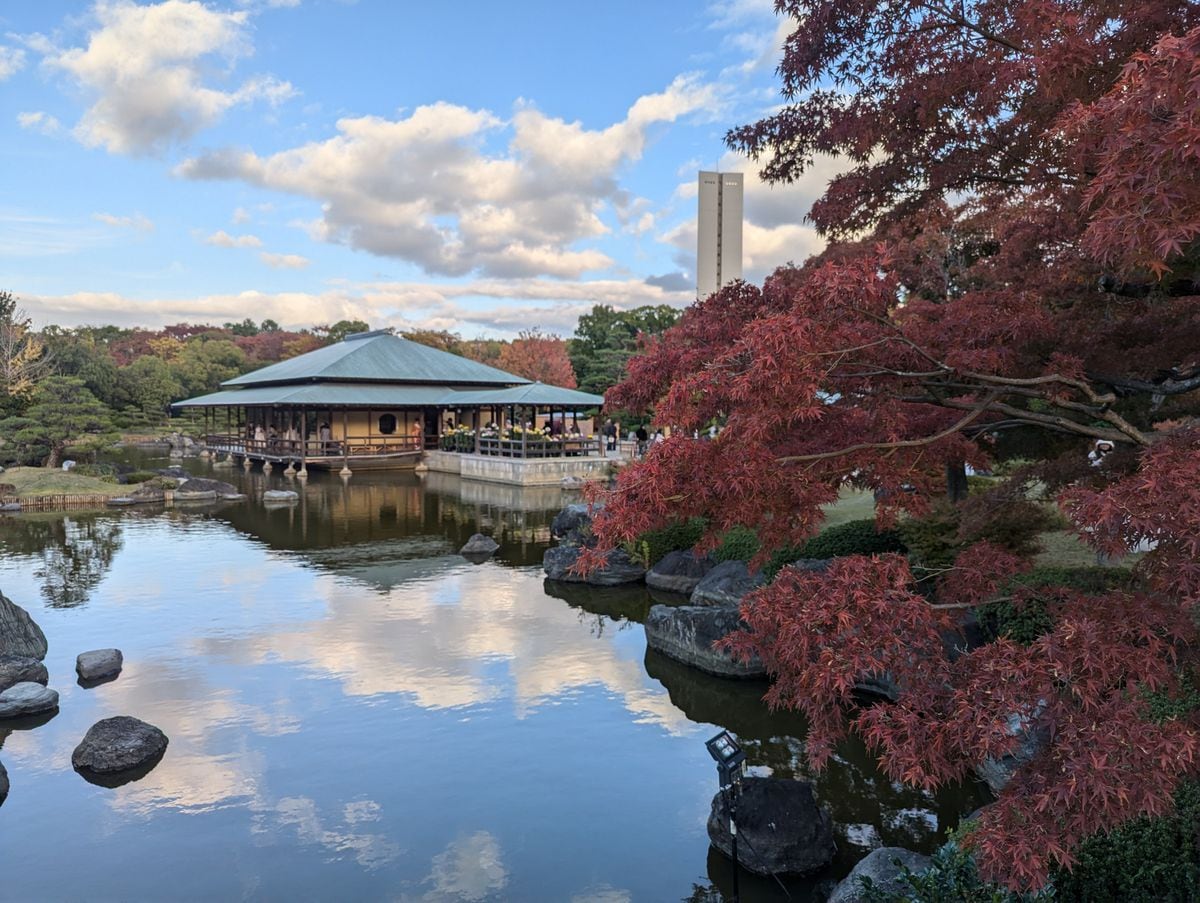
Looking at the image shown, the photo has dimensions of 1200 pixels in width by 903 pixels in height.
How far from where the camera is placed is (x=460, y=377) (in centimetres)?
3622

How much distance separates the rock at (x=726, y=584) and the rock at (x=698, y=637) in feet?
2.64

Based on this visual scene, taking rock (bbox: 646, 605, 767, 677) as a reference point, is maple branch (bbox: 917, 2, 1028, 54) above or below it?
above

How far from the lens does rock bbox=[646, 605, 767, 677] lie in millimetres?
9359

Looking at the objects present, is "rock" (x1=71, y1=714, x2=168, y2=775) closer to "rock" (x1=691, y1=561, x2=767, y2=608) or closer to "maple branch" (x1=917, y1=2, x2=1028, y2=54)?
"rock" (x1=691, y1=561, x2=767, y2=608)

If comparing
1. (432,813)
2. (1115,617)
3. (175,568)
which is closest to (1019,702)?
(1115,617)

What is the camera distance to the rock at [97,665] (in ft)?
29.6

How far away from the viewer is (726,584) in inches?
444

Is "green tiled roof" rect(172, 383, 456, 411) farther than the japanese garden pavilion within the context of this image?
No

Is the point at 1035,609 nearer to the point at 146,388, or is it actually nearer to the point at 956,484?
the point at 956,484

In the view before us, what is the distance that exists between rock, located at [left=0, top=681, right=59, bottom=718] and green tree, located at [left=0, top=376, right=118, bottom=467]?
20331 mm

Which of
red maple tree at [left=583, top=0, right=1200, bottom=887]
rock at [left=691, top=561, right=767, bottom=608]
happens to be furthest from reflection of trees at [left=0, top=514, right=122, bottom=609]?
red maple tree at [left=583, top=0, right=1200, bottom=887]

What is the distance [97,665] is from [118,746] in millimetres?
2497

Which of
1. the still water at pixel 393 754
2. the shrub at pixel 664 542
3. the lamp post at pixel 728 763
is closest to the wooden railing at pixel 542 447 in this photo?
the shrub at pixel 664 542

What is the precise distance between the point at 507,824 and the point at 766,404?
426cm
